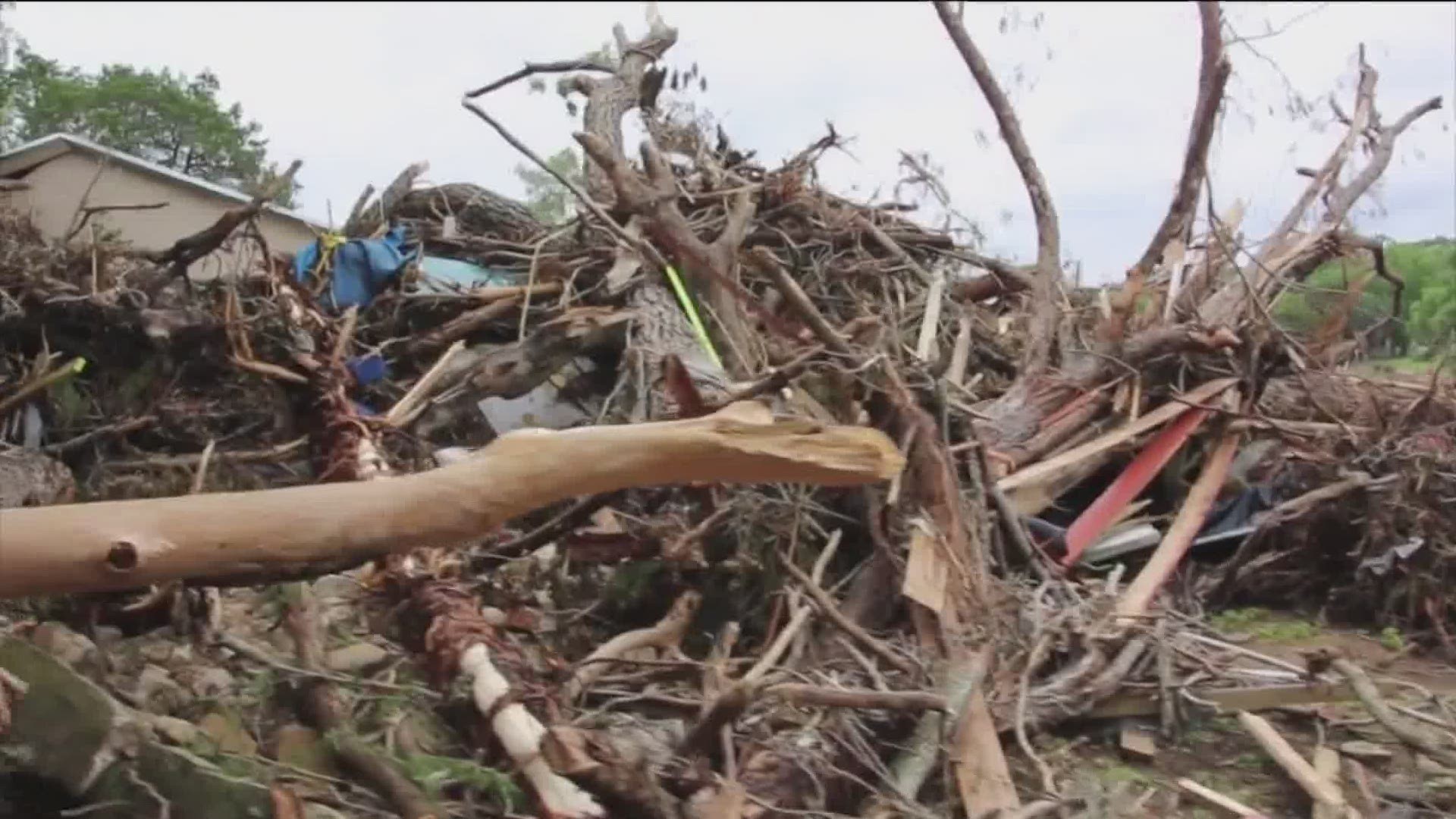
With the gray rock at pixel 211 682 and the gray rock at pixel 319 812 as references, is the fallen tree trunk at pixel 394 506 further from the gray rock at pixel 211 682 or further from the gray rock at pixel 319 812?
the gray rock at pixel 211 682

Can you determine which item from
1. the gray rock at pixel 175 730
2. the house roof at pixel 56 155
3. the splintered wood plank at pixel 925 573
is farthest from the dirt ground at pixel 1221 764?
the house roof at pixel 56 155

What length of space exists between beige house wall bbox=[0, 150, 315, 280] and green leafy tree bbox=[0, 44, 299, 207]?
0.30 meters

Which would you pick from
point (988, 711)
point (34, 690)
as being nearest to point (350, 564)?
point (34, 690)

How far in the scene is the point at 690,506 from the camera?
4219 mm

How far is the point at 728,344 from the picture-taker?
4.55 meters

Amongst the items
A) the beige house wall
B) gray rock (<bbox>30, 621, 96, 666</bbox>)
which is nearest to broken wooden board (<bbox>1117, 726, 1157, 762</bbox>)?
gray rock (<bbox>30, 621, 96, 666</bbox>)

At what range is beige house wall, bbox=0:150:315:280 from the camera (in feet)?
24.0

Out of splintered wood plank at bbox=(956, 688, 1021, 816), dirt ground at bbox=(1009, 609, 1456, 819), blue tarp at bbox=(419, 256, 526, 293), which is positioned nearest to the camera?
splintered wood plank at bbox=(956, 688, 1021, 816)

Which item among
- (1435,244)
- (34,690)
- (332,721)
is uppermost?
(1435,244)

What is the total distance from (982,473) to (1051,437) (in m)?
1.04

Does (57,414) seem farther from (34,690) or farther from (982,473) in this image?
(982,473)

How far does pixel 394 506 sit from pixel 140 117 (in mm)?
8017

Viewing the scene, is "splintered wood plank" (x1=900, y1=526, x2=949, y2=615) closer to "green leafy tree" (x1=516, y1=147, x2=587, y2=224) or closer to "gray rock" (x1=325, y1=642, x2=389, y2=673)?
"gray rock" (x1=325, y1=642, x2=389, y2=673)

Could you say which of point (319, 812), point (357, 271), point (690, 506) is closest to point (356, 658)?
point (319, 812)
